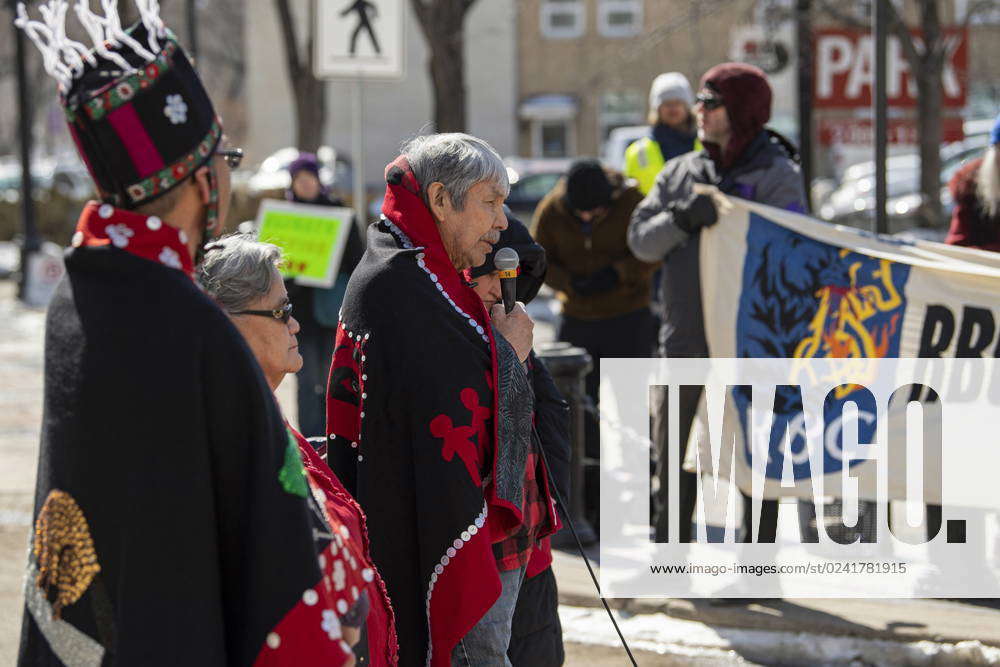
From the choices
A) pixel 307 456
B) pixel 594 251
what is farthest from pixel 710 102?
pixel 307 456

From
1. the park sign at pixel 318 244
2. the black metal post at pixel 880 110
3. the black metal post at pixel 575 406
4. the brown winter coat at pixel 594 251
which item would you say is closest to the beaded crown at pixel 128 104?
the black metal post at pixel 575 406

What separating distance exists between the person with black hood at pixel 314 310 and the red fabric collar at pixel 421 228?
15.1 ft

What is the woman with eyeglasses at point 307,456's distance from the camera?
2629 mm

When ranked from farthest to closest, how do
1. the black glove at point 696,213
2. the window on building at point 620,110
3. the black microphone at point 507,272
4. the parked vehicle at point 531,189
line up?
the window on building at point 620,110 → the parked vehicle at point 531,189 → the black glove at point 696,213 → the black microphone at point 507,272

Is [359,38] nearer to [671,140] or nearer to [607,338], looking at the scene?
[671,140]

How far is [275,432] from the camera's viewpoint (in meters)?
2.37

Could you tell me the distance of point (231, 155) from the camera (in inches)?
99.2

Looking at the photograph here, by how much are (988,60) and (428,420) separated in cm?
3565

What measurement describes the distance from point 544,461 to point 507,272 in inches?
19.2

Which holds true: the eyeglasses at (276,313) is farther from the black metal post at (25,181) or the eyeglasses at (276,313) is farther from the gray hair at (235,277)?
the black metal post at (25,181)

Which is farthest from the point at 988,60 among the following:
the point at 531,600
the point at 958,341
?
the point at 531,600

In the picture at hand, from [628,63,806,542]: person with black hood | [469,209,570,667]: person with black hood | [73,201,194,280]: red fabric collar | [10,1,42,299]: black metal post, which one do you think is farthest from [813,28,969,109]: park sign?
[10,1,42,299]: black metal post

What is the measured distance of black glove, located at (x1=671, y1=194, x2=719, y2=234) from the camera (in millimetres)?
5875

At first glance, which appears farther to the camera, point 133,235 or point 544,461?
point 544,461
